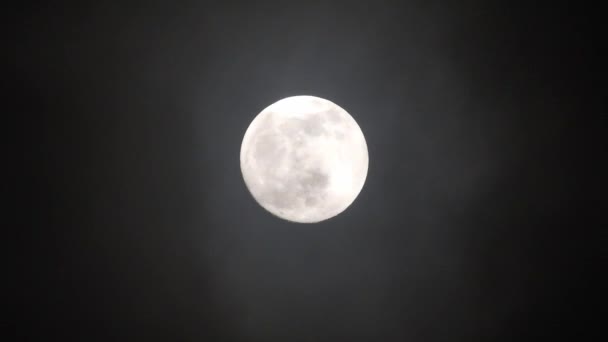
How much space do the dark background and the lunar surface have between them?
0.72 feet

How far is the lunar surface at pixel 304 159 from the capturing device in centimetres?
177

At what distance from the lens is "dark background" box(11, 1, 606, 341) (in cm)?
200

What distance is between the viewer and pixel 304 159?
1768 mm

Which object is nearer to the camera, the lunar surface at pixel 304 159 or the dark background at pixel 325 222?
the lunar surface at pixel 304 159

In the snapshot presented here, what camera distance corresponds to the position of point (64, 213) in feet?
6.52

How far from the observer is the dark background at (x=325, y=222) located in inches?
78.5

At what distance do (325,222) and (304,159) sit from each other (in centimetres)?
40

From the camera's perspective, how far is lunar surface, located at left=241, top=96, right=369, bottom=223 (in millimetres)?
1774

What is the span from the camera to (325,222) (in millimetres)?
2064

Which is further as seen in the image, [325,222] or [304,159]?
[325,222]

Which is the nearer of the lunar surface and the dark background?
the lunar surface

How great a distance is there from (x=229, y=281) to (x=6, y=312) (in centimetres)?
86

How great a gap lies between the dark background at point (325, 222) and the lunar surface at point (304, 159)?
221 mm

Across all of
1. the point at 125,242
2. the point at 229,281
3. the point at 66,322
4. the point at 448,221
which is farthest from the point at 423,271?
the point at 66,322
